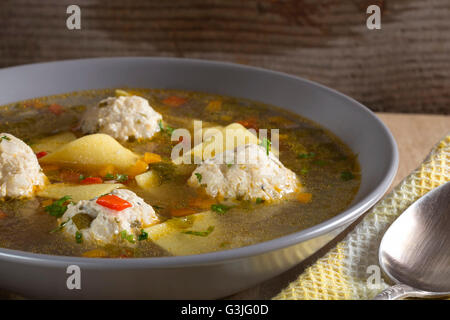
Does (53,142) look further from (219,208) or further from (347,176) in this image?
(347,176)

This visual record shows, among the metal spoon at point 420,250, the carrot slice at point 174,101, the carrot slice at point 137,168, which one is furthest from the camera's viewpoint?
the carrot slice at point 174,101

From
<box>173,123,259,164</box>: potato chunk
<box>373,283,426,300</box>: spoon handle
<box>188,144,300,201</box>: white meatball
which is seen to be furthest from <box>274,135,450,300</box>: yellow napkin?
<box>173,123,259,164</box>: potato chunk

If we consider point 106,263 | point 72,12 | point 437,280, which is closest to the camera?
point 106,263

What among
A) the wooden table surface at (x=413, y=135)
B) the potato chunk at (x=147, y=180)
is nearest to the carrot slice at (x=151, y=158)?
the potato chunk at (x=147, y=180)

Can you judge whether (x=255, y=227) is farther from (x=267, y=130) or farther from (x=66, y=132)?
(x=66, y=132)

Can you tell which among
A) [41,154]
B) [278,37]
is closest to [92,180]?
[41,154]

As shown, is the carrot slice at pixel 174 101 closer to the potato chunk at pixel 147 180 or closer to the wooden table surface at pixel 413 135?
the potato chunk at pixel 147 180
